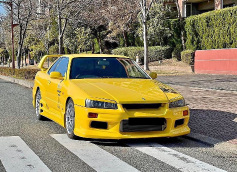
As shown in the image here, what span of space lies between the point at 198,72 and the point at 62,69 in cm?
2547

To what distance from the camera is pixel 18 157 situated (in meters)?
5.63

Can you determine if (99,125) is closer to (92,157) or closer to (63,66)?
(92,157)

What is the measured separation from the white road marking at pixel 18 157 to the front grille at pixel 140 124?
141 centimetres

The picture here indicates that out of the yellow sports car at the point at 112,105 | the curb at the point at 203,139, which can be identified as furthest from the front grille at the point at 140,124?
the curb at the point at 203,139

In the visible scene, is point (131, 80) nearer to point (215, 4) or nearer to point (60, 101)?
point (60, 101)

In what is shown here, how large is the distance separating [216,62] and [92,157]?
2630 centimetres

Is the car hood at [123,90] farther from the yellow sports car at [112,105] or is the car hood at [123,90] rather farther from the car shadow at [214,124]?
the car shadow at [214,124]

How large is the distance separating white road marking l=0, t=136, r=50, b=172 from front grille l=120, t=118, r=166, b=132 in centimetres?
141

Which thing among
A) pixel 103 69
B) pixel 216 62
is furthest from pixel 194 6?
pixel 103 69

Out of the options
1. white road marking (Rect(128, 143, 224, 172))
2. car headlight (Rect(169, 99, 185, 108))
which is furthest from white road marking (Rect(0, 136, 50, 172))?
car headlight (Rect(169, 99, 185, 108))

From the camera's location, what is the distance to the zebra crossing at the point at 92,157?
5.09 metres

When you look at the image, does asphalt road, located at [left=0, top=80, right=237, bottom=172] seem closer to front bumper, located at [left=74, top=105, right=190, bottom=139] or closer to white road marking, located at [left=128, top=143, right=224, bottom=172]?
white road marking, located at [left=128, top=143, right=224, bottom=172]

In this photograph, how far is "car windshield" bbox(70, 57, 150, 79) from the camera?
7676 millimetres

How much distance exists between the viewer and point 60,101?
7398 mm
